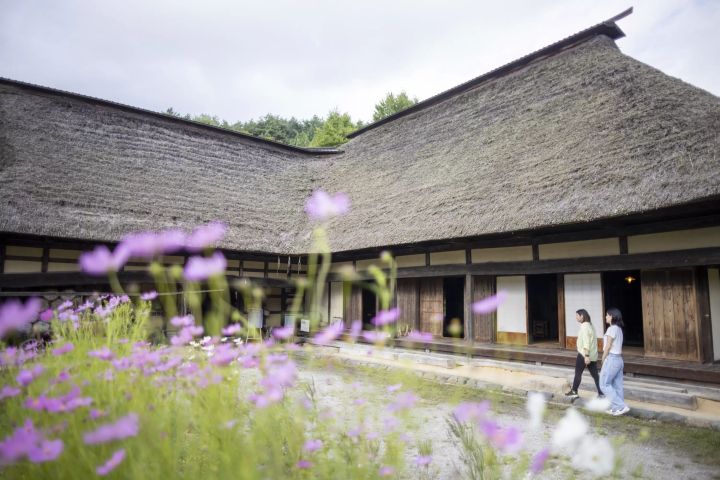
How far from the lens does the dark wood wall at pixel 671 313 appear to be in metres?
5.69

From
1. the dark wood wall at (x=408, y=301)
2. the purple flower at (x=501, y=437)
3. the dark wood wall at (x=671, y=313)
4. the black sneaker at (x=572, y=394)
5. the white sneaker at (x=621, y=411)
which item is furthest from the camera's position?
the dark wood wall at (x=408, y=301)

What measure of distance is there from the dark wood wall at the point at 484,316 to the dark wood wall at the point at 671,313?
2.41m

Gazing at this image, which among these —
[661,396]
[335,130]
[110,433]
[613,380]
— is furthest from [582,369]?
[335,130]

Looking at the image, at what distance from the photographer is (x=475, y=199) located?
7.64m

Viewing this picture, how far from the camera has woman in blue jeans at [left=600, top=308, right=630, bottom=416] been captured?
15.9ft

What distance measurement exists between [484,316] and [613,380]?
3.12 m

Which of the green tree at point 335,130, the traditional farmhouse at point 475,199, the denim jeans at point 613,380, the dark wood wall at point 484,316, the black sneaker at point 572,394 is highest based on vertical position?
the green tree at point 335,130

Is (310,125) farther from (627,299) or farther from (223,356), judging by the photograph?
(223,356)

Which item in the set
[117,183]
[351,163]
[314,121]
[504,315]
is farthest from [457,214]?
[314,121]

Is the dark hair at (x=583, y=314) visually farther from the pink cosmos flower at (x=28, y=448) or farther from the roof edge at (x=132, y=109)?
the roof edge at (x=132, y=109)

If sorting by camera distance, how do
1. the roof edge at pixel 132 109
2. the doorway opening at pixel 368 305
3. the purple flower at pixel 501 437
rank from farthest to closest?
the doorway opening at pixel 368 305, the roof edge at pixel 132 109, the purple flower at pixel 501 437

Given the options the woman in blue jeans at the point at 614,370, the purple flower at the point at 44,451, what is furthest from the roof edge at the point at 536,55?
the purple flower at the point at 44,451

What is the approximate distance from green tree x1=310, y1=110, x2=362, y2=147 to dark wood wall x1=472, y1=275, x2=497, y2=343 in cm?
1869

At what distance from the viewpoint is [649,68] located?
285 inches
